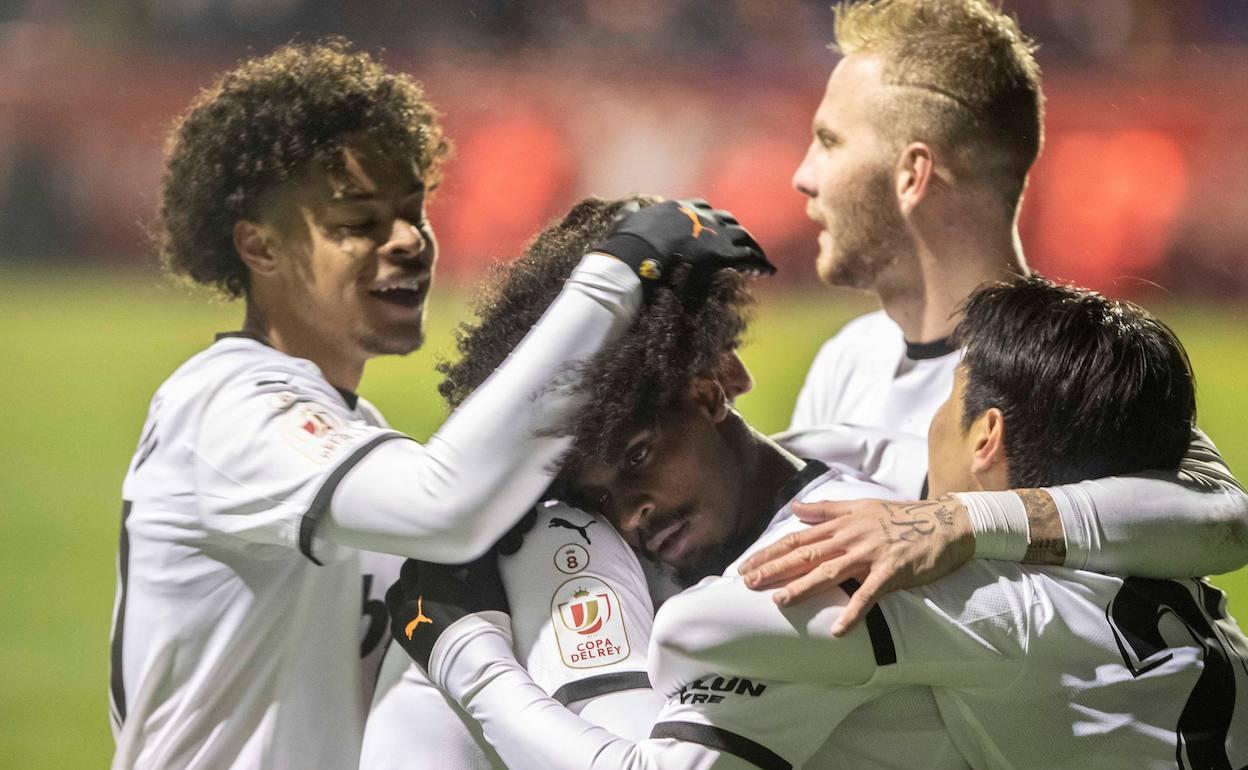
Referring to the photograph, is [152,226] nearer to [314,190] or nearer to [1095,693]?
[314,190]

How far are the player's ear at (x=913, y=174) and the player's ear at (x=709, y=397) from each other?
726 mm

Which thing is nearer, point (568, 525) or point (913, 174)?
point (568, 525)

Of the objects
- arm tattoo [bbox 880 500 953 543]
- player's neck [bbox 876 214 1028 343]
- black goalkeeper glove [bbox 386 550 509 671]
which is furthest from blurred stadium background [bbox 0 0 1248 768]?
arm tattoo [bbox 880 500 953 543]

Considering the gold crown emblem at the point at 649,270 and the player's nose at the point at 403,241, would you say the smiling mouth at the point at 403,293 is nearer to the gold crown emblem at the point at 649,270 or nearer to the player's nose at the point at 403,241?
the player's nose at the point at 403,241

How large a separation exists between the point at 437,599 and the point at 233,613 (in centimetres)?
38

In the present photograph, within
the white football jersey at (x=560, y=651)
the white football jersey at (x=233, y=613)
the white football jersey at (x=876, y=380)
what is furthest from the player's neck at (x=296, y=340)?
the white football jersey at (x=876, y=380)

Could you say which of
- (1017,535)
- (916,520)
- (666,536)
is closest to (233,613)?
(666,536)

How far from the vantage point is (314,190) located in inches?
74.7

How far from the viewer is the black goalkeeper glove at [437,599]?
1.57 m

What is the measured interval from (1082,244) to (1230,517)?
42.0 inches

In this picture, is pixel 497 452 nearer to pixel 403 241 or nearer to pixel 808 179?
pixel 403 241

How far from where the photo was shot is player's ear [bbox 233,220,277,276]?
1.93 meters

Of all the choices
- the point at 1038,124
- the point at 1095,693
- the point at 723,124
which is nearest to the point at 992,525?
the point at 1095,693

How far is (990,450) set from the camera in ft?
4.97
